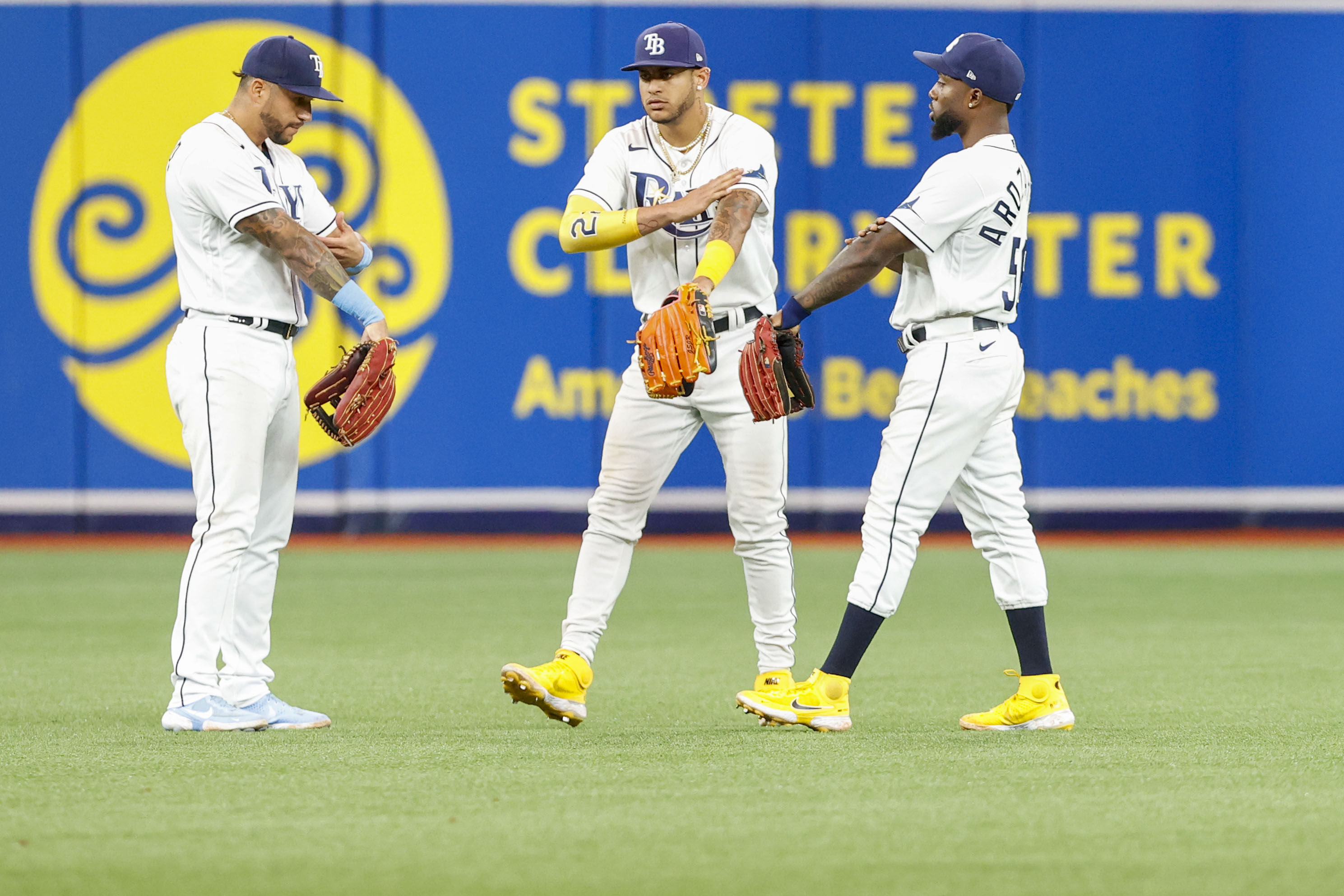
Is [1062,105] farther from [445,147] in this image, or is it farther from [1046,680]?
[1046,680]

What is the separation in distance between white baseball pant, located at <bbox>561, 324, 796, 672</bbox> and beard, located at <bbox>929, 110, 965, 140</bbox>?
84 cm

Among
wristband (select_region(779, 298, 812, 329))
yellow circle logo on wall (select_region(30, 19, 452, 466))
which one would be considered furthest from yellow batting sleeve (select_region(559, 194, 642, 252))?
yellow circle logo on wall (select_region(30, 19, 452, 466))

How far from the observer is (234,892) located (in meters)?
2.98

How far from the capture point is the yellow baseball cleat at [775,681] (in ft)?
16.1

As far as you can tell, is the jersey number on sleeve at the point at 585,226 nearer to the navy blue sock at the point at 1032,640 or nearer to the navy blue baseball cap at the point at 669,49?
the navy blue baseball cap at the point at 669,49

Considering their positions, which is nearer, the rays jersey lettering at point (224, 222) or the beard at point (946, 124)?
the rays jersey lettering at point (224, 222)

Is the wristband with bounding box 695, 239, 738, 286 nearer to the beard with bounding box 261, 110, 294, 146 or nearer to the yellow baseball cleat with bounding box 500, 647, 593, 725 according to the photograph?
the yellow baseball cleat with bounding box 500, 647, 593, 725

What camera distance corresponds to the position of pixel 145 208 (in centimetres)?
1189

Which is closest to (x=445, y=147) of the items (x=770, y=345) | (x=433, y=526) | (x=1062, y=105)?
(x=433, y=526)

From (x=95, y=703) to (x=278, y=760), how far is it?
1.39 metres

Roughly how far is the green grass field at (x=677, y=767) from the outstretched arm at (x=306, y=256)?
4.22ft

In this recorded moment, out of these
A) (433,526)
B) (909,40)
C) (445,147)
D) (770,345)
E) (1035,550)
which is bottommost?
(433,526)

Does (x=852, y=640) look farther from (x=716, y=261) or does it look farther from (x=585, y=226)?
(x=585, y=226)

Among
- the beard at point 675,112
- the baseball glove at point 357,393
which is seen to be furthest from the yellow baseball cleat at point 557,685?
the beard at point 675,112
